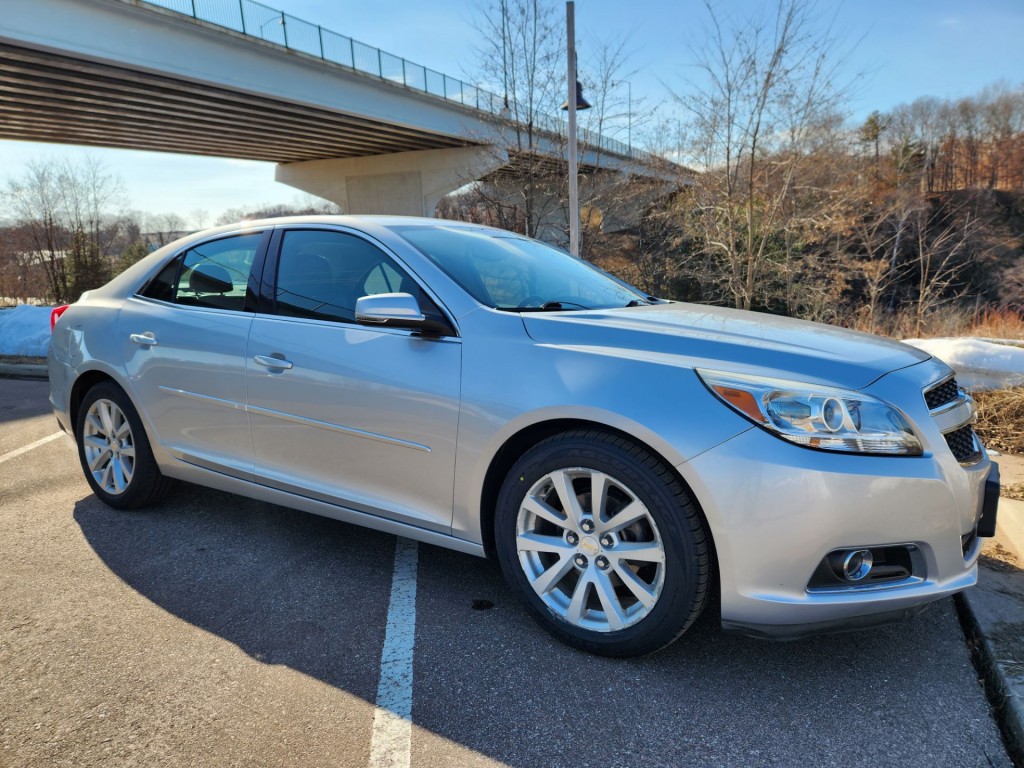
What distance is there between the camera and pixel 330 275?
325 cm

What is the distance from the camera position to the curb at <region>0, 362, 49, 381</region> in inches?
375

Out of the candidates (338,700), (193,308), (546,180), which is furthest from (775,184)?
(338,700)

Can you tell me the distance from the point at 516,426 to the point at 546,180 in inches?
699

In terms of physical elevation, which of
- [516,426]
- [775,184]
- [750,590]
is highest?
[775,184]

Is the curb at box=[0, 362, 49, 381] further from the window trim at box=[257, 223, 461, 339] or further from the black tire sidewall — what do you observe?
the window trim at box=[257, 223, 461, 339]

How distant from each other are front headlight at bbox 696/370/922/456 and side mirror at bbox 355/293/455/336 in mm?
1143

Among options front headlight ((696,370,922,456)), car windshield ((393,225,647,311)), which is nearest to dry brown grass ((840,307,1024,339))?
car windshield ((393,225,647,311))

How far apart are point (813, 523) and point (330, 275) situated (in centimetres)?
227

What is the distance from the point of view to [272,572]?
11.0 ft

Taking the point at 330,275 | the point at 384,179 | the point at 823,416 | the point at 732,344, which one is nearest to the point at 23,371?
the point at 330,275

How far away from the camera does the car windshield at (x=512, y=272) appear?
3.06 metres

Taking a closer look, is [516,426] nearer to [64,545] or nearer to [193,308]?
[193,308]

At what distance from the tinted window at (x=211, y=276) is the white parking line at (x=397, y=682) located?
1594 millimetres

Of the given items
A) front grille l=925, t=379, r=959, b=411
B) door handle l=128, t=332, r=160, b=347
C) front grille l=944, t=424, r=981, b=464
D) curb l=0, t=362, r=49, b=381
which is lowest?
curb l=0, t=362, r=49, b=381
